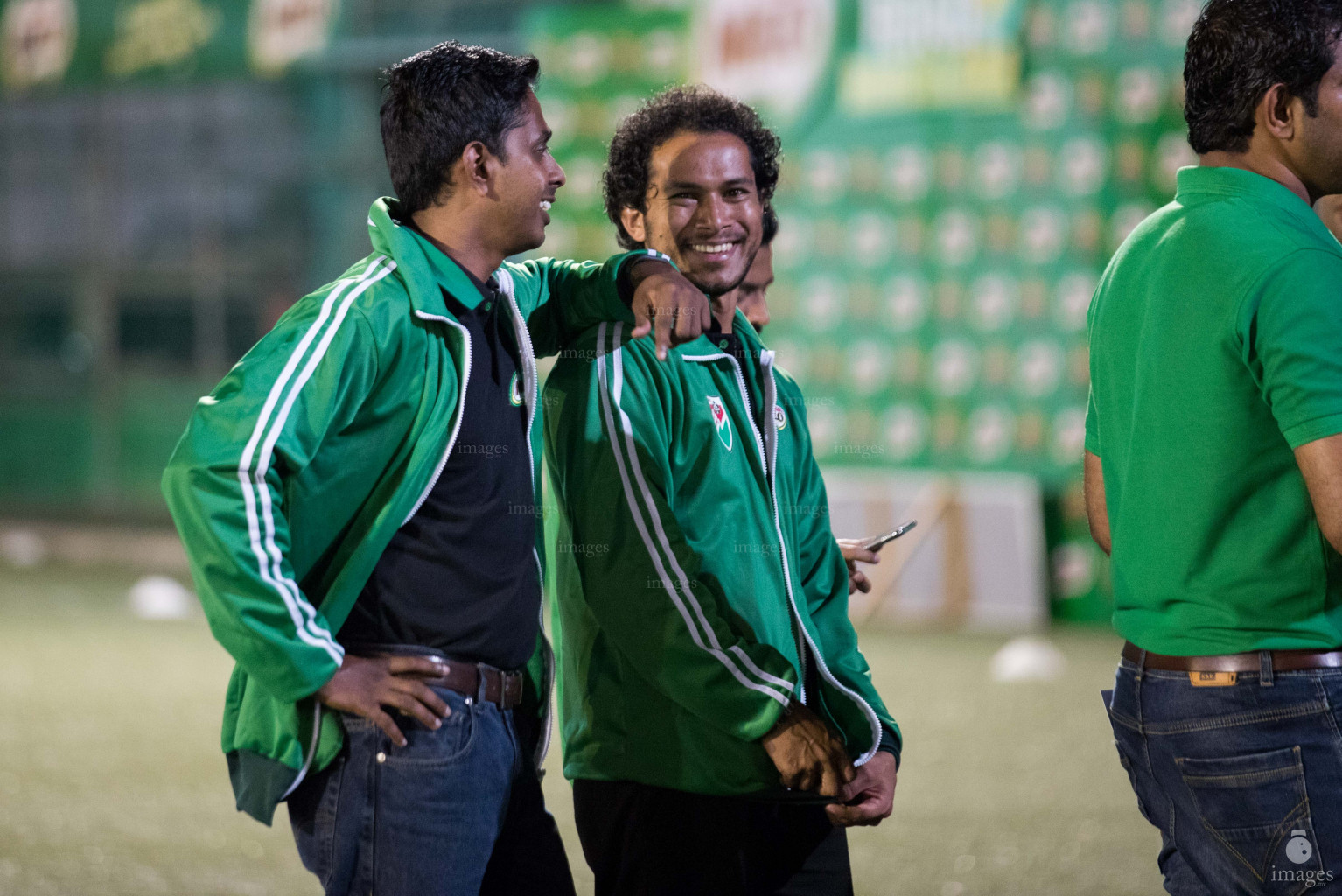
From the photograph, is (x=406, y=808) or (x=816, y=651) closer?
(x=406, y=808)

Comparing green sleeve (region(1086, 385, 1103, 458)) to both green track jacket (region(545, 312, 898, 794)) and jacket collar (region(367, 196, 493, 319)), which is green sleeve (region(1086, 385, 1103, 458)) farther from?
jacket collar (region(367, 196, 493, 319))

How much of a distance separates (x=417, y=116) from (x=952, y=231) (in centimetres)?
611

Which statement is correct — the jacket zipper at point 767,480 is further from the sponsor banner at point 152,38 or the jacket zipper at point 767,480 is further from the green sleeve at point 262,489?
the sponsor banner at point 152,38

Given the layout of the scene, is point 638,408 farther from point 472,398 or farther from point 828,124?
point 828,124

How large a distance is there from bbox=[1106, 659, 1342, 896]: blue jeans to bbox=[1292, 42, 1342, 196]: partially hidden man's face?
0.63m

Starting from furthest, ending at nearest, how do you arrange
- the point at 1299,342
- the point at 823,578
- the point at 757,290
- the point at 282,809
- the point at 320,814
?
the point at 282,809, the point at 757,290, the point at 823,578, the point at 320,814, the point at 1299,342

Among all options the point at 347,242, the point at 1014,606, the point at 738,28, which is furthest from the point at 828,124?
the point at 347,242

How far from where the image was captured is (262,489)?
5.85ft

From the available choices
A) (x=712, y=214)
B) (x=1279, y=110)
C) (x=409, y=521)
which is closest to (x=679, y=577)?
(x=409, y=521)

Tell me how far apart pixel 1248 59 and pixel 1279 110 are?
0.08m

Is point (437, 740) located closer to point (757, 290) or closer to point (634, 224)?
point (634, 224)

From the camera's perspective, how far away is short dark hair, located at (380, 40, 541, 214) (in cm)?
211

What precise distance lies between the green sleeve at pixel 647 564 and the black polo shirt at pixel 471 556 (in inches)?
4.3

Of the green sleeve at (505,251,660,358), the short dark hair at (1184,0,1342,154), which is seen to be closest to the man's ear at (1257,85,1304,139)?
the short dark hair at (1184,0,1342,154)
